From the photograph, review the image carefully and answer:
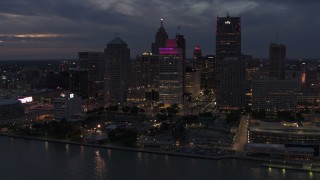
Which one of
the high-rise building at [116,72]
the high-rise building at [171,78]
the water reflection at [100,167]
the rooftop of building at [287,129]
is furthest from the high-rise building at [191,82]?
the water reflection at [100,167]

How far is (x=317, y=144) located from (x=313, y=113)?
6.78 metres

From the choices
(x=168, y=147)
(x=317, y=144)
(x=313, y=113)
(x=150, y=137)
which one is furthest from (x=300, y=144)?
(x=313, y=113)

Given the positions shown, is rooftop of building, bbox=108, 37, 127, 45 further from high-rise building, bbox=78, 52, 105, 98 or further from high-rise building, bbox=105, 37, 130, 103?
high-rise building, bbox=78, 52, 105, 98

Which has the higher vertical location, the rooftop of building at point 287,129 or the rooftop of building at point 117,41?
the rooftop of building at point 117,41

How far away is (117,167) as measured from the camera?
33.0 ft

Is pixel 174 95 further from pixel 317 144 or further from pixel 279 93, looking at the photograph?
pixel 317 144

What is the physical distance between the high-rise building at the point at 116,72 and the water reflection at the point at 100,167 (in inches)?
446

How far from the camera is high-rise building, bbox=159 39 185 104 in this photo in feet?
70.7

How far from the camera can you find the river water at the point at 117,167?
30.5 ft

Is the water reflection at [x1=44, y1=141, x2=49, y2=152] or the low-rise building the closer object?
the water reflection at [x1=44, y1=141, x2=49, y2=152]

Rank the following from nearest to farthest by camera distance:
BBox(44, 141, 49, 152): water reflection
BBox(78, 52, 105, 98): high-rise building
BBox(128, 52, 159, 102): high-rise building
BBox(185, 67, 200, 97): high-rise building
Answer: BBox(44, 141, 49, 152): water reflection < BBox(185, 67, 200, 97): high-rise building < BBox(128, 52, 159, 102): high-rise building < BBox(78, 52, 105, 98): high-rise building

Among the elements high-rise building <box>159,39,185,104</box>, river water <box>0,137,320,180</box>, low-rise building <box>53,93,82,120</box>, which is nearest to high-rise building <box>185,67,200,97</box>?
high-rise building <box>159,39,185,104</box>

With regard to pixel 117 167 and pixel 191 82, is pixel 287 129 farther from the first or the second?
pixel 191 82

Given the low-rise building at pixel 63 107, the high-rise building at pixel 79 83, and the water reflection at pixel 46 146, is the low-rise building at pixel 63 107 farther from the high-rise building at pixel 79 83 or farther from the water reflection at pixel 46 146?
the high-rise building at pixel 79 83
